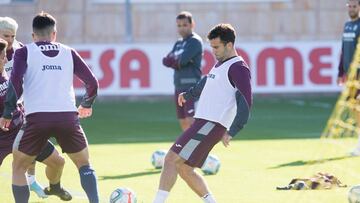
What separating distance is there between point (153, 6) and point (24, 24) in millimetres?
3424

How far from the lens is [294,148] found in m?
16.2

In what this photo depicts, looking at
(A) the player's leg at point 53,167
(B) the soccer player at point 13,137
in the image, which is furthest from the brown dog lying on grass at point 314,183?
(B) the soccer player at point 13,137

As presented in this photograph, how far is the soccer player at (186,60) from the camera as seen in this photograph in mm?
14758

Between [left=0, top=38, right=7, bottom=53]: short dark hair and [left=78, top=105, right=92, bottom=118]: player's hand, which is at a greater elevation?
[left=0, top=38, right=7, bottom=53]: short dark hair

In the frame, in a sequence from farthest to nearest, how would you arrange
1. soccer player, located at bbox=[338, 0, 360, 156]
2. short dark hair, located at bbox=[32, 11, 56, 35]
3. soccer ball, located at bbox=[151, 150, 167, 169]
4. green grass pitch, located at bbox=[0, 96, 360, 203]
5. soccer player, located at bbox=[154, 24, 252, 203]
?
1. soccer player, located at bbox=[338, 0, 360, 156]
2. soccer ball, located at bbox=[151, 150, 167, 169]
3. green grass pitch, located at bbox=[0, 96, 360, 203]
4. soccer player, located at bbox=[154, 24, 252, 203]
5. short dark hair, located at bbox=[32, 11, 56, 35]

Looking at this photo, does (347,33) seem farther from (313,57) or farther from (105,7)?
(105,7)

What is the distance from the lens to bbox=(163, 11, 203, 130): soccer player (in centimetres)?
1476

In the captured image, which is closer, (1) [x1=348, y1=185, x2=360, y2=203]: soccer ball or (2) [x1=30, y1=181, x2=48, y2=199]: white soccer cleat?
(1) [x1=348, y1=185, x2=360, y2=203]: soccer ball

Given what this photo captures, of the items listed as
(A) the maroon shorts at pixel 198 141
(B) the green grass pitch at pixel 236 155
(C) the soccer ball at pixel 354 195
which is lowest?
(B) the green grass pitch at pixel 236 155

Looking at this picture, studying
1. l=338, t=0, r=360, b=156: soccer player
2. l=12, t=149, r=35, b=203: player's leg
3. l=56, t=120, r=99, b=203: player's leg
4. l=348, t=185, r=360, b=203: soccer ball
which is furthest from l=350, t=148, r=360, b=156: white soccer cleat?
l=12, t=149, r=35, b=203: player's leg

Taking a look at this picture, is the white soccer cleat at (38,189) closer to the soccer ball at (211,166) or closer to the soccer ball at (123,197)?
the soccer ball at (123,197)

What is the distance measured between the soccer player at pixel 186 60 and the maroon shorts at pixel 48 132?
533cm

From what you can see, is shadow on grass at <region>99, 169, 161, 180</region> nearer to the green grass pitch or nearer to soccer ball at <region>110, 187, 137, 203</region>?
the green grass pitch

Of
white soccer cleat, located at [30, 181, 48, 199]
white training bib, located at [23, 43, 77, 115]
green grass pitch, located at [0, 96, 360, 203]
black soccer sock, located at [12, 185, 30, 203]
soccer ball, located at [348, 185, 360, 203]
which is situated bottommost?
green grass pitch, located at [0, 96, 360, 203]
